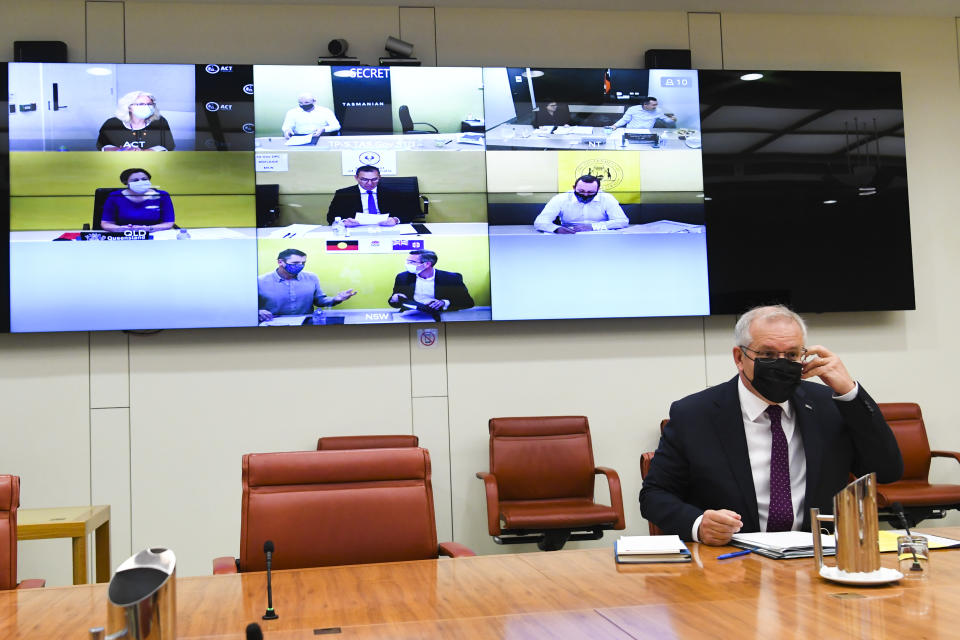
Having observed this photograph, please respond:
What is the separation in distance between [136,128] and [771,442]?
3967 millimetres

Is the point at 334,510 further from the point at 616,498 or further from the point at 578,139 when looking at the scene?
the point at 578,139

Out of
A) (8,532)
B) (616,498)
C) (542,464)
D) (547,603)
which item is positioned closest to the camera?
(547,603)

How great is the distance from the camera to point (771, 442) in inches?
109

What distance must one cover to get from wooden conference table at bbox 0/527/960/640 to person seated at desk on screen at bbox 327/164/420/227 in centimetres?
310

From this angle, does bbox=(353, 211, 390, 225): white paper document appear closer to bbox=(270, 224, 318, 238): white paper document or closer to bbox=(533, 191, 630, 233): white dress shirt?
bbox=(270, 224, 318, 238): white paper document

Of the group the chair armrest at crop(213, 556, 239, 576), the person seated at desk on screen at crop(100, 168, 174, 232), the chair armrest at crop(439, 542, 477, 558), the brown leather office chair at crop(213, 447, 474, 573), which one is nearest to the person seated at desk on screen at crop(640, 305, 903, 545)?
the chair armrest at crop(439, 542, 477, 558)

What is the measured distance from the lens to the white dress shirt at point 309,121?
5.18 m

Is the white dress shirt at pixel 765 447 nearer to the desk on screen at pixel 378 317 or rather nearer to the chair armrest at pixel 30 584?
the chair armrest at pixel 30 584

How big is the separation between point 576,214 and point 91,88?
2.91 meters

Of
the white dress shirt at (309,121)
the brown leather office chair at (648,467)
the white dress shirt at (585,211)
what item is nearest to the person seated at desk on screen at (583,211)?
the white dress shirt at (585,211)

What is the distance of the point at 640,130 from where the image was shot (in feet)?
18.0

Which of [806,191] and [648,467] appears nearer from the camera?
[648,467]

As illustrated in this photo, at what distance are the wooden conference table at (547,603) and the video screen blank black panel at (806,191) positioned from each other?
343 centimetres

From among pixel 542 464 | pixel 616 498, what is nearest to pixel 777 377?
pixel 616 498
